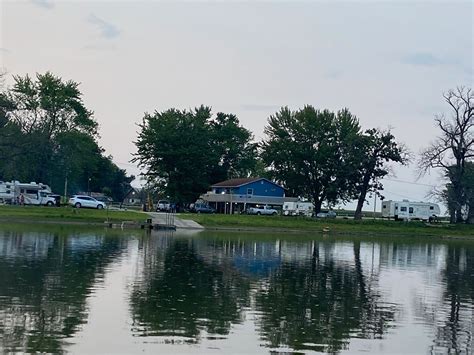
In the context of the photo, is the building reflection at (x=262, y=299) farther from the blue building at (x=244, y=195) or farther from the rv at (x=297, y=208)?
the blue building at (x=244, y=195)

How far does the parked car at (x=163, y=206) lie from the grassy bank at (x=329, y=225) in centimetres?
1922

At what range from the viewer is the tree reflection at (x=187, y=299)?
17.8 metres

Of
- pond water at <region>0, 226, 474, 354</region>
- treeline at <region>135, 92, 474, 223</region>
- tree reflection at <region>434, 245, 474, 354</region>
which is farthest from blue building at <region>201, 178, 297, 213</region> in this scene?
tree reflection at <region>434, 245, 474, 354</region>

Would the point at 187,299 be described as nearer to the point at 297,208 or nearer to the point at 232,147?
the point at 297,208

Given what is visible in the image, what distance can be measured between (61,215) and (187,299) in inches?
2013

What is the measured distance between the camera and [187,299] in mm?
22281

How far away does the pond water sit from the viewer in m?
16.3

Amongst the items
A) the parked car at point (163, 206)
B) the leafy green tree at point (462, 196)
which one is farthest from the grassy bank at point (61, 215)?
the leafy green tree at point (462, 196)

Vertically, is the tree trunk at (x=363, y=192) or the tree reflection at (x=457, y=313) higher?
the tree trunk at (x=363, y=192)

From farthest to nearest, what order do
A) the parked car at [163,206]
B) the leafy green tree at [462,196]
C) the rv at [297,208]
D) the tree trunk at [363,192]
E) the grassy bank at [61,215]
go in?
the rv at [297,208] → the parked car at [163,206] → the tree trunk at [363,192] → the leafy green tree at [462,196] → the grassy bank at [61,215]

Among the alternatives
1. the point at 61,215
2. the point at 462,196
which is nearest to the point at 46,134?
the point at 61,215

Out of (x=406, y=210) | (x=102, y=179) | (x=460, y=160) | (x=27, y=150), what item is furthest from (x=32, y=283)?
(x=102, y=179)

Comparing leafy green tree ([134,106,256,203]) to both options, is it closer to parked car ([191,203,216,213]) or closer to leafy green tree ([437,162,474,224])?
parked car ([191,203,216,213])

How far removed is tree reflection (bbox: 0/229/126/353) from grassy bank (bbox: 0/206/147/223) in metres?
26.0
